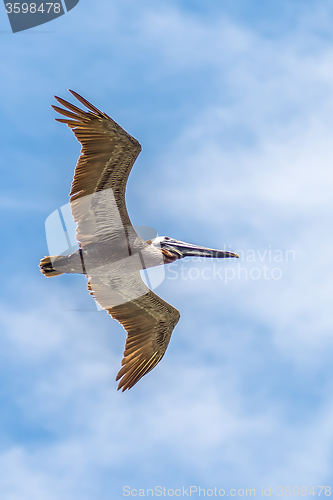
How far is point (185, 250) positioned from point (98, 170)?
3019 millimetres

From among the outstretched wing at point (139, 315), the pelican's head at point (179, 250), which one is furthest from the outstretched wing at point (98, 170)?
the outstretched wing at point (139, 315)

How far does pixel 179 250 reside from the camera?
42.1 feet

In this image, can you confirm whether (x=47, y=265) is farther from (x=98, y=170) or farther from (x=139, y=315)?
(x=139, y=315)

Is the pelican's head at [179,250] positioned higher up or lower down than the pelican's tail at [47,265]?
higher up

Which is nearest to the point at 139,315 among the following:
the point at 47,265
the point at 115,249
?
the point at 115,249

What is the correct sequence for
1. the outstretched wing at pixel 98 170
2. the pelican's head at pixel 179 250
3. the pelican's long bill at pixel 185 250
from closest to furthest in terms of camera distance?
the outstretched wing at pixel 98 170, the pelican's head at pixel 179 250, the pelican's long bill at pixel 185 250

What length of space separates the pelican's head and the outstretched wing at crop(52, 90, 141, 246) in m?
1.13

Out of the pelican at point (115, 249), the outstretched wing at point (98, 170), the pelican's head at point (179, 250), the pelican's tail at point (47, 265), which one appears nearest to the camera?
the outstretched wing at point (98, 170)

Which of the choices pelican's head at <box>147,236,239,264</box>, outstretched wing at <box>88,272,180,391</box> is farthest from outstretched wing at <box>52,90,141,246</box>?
outstretched wing at <box>88,272,180,391</box>

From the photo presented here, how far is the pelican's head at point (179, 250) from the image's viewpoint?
12.6 metres

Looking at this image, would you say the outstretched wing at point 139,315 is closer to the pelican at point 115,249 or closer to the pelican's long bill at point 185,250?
the pelican at point 115,249

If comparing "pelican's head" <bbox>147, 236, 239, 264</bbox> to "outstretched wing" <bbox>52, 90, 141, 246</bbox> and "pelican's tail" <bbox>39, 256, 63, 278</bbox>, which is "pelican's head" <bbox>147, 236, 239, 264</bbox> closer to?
"outstretched wing" <bbox>52, 90, 141, 246</bbox>

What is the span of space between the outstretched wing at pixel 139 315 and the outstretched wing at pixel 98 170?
1546 millimetres

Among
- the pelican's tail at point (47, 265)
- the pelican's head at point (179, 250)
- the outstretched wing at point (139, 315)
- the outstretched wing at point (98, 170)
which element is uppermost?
the outstretched wing at point (98, 170)
